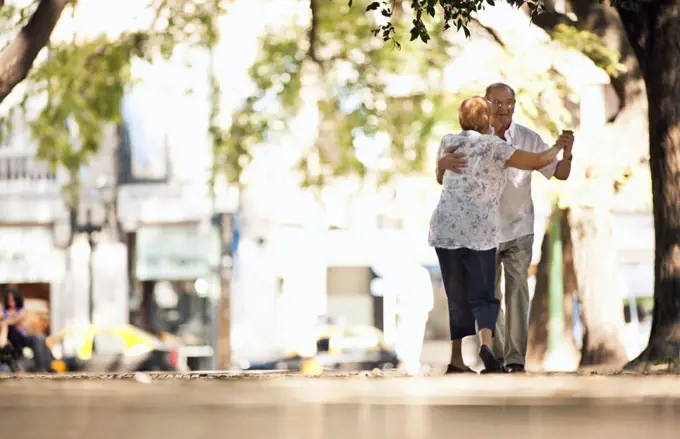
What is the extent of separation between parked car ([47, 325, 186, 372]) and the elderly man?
22513 mm

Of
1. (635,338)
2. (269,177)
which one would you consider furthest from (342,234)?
(635,338)

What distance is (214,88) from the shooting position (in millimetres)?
27703

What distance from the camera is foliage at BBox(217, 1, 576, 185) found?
24344 millimetres

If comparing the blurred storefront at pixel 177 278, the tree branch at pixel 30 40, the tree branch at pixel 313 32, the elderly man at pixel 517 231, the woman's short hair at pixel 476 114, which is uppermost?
the tree branch at pixel 313 32

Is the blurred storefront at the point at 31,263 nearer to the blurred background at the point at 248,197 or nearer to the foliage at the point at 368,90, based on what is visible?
the blurred background at the point at 248,197

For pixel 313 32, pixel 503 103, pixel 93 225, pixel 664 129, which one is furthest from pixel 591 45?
pixel 93 225

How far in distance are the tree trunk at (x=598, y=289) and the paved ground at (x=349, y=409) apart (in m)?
14.0

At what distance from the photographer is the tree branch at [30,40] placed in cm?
1659

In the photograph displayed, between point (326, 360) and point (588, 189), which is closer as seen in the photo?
point (588, 189)

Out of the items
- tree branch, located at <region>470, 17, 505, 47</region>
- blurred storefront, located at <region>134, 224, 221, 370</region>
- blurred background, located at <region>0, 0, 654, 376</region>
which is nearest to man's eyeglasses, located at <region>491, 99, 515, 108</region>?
tree branch, located at <region>470, 17, 505, 47</region>

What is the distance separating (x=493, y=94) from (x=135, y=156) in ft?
121

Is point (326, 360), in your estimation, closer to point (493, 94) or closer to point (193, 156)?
point (193, 156)

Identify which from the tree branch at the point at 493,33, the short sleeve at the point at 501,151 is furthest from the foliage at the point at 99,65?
the short sleeve at the point at 501,151

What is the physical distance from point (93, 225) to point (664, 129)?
3129 cm
